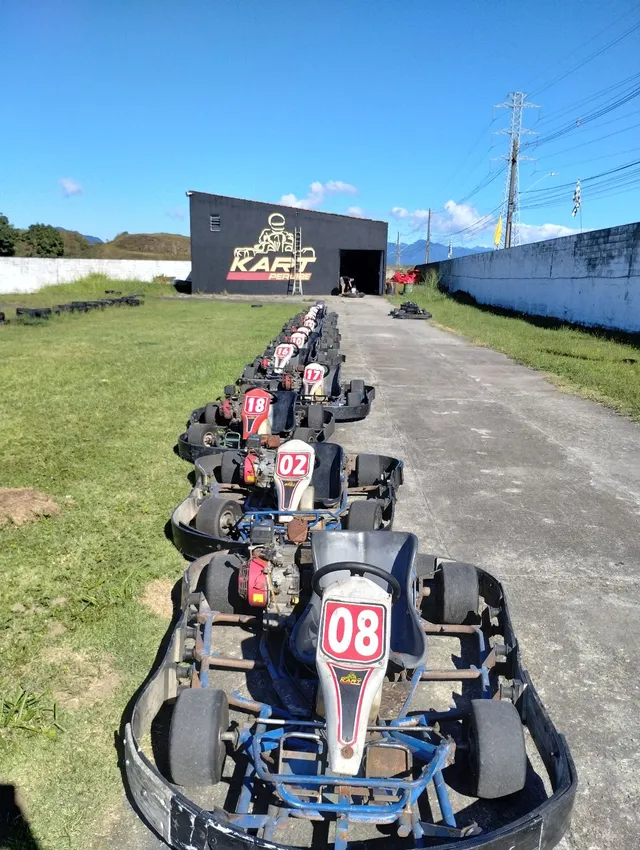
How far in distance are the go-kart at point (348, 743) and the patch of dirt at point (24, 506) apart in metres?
2.78

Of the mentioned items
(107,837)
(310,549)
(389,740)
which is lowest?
(107,837)

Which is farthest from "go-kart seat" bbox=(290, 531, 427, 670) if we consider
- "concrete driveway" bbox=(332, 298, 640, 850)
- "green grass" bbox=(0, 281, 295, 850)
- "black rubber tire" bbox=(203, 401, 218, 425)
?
"black rubber tire" bbox=(203, 401, 218, 425)

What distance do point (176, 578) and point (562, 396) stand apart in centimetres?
912

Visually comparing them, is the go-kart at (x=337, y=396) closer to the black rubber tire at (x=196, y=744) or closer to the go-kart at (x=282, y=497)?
the go-kart at (x=282, y=497)

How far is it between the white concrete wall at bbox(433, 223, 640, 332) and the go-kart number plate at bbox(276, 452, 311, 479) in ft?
52.2

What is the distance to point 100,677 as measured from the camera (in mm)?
3682

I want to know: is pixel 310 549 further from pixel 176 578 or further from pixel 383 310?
pixel 383 310

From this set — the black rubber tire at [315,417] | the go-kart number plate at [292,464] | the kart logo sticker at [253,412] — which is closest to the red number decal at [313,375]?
the black rubber tire at [315,417]

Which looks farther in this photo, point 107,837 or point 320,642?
point 320,642

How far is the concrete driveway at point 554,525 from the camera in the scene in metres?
3.32

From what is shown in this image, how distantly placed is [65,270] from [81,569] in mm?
39150

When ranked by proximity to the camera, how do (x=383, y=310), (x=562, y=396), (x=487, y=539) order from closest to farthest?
1. (x=487, y=539)
2. (x=562, y=396)
3. (x=383, y=310)

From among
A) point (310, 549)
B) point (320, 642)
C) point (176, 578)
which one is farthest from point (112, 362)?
point (320, 642)

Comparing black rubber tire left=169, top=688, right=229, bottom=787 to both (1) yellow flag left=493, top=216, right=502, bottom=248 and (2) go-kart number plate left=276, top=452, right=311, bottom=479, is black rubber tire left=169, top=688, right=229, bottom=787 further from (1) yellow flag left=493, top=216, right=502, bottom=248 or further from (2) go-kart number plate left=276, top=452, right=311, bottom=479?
(1) yellow flag left=493, top=216, right=502, bottom=248
